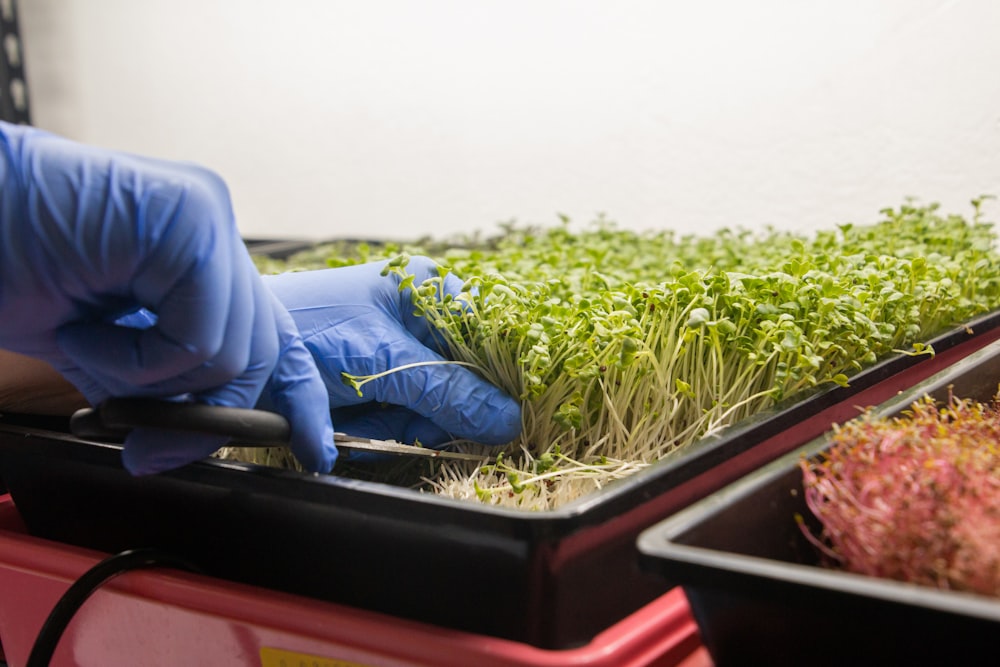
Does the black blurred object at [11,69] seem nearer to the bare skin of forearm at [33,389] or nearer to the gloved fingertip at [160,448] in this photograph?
the bare skin of forearm at [33,389]

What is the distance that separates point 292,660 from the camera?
0.82 meters

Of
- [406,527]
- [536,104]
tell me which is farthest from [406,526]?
[536,104]

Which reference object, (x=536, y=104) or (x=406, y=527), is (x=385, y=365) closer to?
(x=406, y=527)

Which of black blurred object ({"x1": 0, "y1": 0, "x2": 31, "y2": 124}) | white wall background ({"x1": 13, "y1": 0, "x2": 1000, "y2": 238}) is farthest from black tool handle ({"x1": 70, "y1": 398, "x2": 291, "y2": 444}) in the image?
black blurred object ({"x1": 0, "y1": 0, "x2": 31, "y2": 124})

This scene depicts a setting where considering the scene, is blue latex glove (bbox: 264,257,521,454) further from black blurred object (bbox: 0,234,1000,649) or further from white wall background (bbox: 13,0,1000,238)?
white wall background (bbox: 13,0,1000,238)

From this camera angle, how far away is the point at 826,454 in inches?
31.4

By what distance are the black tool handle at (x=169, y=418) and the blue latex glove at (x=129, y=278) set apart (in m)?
0.03

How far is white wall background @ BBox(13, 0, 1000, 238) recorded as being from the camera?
1943mm

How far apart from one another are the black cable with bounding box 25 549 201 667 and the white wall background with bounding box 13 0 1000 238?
1.88 m

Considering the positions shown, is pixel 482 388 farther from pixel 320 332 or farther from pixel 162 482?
pixel 162 482

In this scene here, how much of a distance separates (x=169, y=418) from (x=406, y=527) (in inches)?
10.0

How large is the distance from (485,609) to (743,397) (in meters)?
0.49

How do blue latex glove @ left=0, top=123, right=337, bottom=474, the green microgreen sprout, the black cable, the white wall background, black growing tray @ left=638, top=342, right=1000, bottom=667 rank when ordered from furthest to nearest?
the white wall background
the green microgreen sprout
the black cable
blue latex glove @ left=0, top=123, right=337, bottom=474
black growing tray @ left=638, top=342, right=1000, bottom=667

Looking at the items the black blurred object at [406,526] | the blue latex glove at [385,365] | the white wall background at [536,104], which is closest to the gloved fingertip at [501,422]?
the blue latex glove at [385,365]
